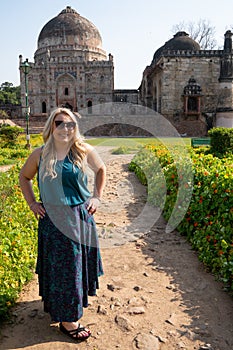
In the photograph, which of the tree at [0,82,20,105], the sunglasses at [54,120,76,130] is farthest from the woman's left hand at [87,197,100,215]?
the tree at [0,82,20,105]

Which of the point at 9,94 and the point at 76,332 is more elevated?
the point at 9,94

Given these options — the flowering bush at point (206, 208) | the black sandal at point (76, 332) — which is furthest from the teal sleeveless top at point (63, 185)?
the flowering bush at point (206, 208)

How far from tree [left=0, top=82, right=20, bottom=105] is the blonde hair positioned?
45269 mm

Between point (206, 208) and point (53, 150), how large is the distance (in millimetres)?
2738

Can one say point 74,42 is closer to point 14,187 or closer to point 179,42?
point 179,42

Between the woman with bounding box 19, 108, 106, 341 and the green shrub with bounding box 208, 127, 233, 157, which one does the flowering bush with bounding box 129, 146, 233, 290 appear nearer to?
the woman with bounding box 19, 108, 106, 341

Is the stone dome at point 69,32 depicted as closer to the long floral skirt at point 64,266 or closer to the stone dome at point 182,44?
the stone dome at point 182,44

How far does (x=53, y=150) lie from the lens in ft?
8.68

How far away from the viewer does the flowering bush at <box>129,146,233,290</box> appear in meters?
3.84

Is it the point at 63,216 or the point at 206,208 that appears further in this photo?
the point at 206,208

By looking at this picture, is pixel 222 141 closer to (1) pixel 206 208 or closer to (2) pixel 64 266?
(1) pixel 206 208

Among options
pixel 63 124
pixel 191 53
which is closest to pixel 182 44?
pixel 191 53

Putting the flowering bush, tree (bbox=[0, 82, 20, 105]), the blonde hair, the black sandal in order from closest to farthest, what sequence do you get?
the blonde hair
the black sandal
the flowering bush
tree (bbox=[0, 82, 20, 105])

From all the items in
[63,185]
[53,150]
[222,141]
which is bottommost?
[63,185]
